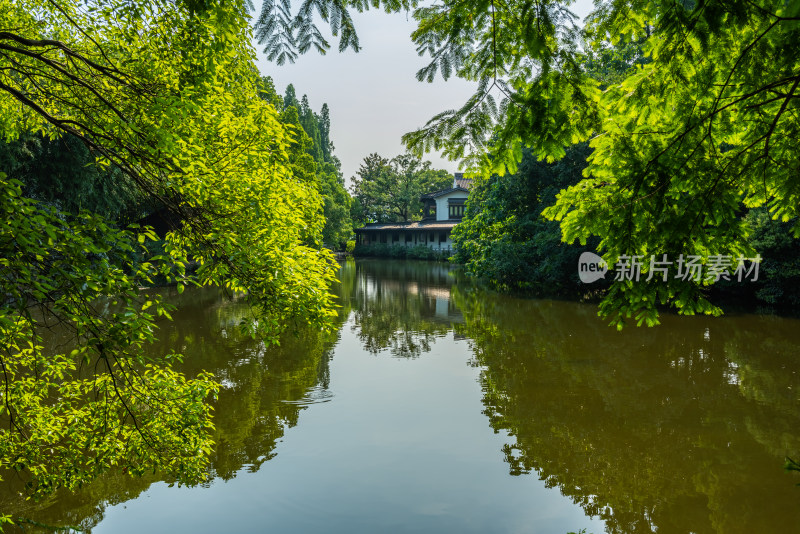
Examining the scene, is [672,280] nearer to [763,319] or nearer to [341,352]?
[341,352]

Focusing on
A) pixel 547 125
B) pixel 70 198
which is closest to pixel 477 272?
pixel 70 198

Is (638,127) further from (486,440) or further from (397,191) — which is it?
(397,191)

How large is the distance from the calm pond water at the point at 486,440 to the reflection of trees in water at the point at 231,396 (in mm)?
41

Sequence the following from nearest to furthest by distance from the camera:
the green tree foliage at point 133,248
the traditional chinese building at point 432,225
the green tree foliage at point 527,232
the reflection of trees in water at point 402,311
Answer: the green tree foliage at point 133,248, the reflection of trees in water at point 402,311, the green tree foliage at point 527,232, the traditional chinese building at point 432,225

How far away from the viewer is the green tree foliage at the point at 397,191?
52.7m

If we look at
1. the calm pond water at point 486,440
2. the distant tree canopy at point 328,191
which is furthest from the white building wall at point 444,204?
the calm pond water at point 486,440

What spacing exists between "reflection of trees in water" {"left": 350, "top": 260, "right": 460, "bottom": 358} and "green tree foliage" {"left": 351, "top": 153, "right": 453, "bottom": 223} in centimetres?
2183

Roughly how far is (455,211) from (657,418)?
4167cm

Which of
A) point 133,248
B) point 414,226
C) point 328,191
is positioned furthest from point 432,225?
point 133,248

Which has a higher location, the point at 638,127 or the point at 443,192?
the point at 443,192

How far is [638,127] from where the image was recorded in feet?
13.4

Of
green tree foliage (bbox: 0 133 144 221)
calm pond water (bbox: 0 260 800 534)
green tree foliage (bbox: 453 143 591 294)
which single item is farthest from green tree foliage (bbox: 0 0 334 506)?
green tree foliage (bbox: 453 143 591 294)

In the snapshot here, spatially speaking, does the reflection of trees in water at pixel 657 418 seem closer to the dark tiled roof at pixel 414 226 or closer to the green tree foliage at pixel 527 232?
the green tree foliage at pixel 527 232

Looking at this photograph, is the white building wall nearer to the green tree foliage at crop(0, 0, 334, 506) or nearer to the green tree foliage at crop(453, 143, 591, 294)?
the green tree foliage at crop(453, 143, 591, 294)
